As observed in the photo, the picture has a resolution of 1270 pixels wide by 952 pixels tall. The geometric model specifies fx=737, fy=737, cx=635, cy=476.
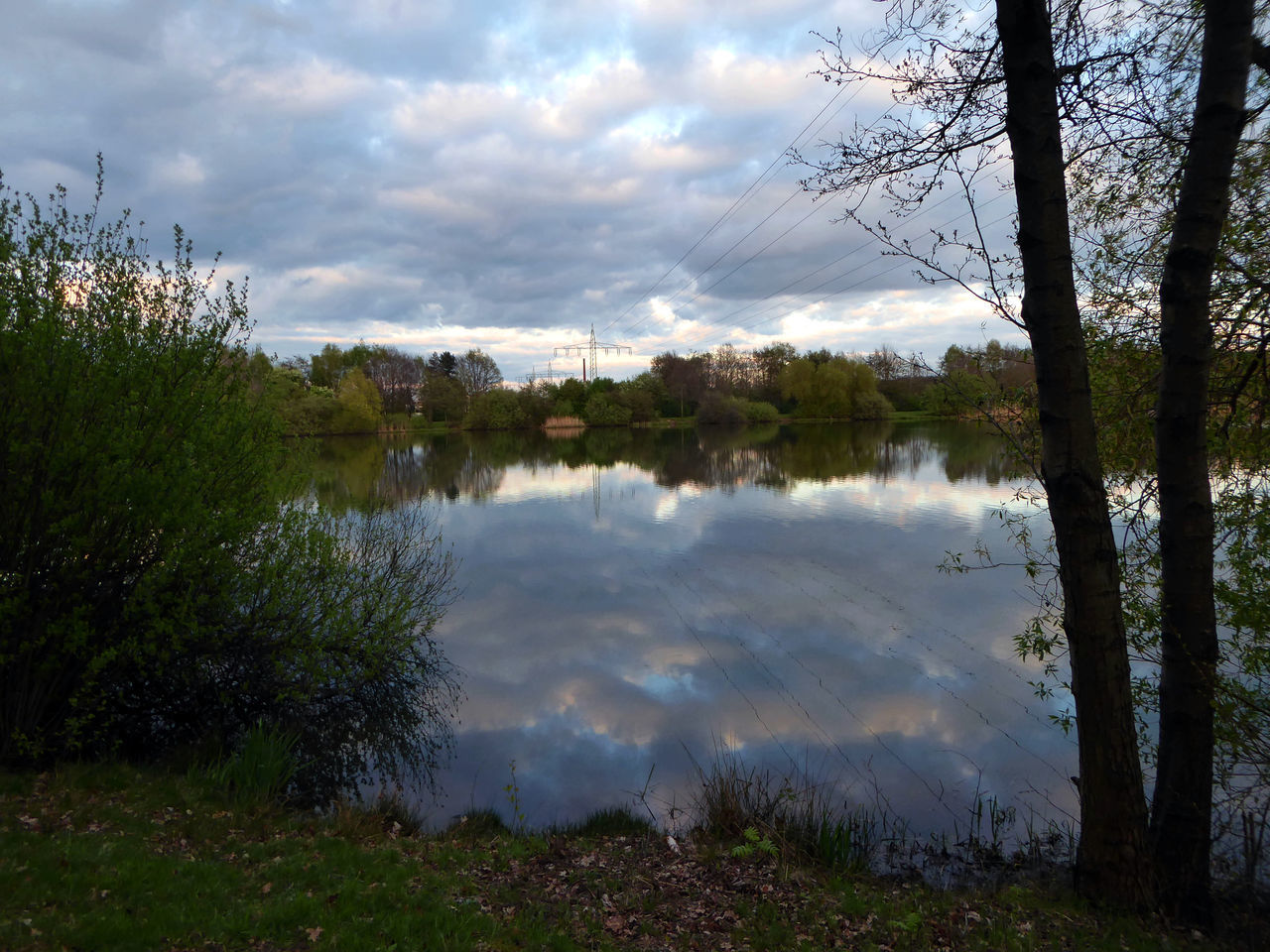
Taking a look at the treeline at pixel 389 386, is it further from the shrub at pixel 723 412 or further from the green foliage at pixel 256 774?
the green foliage at pixel 256 774

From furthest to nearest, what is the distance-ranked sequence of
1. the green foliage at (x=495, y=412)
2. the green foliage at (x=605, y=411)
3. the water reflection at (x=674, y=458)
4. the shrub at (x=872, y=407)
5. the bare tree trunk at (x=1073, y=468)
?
the green foliage at (x=605, y=411) < the green foliage at (x=495, y=412) < the shrub at (x=872, y=407) < the water reflection at (x=674, y=458) < the bare tree trunk at (x=1073, y=468)

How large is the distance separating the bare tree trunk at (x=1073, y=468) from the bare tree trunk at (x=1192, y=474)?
353mm

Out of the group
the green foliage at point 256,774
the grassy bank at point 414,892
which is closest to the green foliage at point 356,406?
the green foliage at point 256,774

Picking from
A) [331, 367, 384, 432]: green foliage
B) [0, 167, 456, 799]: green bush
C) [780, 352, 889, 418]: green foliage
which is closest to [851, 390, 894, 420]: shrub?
[780, 352, 889, 418]: green foliage

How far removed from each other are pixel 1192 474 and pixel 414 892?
6.87m

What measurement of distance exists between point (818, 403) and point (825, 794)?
334ft

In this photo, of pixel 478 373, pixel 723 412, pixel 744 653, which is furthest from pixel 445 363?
pixel 744 653

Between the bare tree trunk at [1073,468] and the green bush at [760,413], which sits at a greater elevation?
the green bush at [760,413]

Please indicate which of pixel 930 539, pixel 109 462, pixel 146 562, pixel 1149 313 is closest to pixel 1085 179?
pixel 1149 313

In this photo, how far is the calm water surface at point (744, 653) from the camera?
34.0ft

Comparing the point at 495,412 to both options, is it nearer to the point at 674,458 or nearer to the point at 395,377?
the point at 395,377

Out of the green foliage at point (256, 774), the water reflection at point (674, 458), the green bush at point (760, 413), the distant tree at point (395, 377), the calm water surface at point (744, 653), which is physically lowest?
the calm water surface at point (744, 653)

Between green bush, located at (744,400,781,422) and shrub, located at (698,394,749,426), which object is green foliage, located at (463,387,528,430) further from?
green bush, located at (744,400,781,422)

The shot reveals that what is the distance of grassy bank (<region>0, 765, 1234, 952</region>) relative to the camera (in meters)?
5.11
